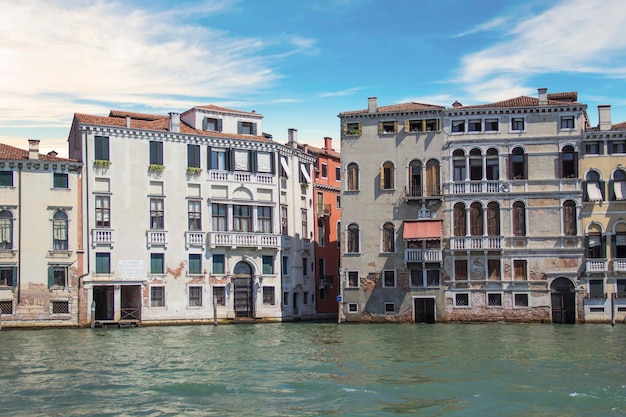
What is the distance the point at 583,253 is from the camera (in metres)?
38.6

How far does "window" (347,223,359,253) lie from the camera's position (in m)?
40.9

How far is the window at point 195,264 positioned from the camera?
40938 millimetres

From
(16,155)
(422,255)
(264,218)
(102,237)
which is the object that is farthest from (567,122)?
(16,155)

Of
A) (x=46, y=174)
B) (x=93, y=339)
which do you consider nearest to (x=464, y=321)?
(x=93, y=339)

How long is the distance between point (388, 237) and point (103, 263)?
41.5 ft

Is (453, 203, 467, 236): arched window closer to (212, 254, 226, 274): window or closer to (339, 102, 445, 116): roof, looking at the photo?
(339, 102, 445, 116): roof

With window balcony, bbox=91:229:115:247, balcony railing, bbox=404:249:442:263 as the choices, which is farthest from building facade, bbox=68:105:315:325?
balcony railing, bbox=404:249:442:263

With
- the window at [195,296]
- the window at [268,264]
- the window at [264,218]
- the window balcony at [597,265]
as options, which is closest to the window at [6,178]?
the window at [195,296]

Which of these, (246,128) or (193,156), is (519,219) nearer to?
(246,128)

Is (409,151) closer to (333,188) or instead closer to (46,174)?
(333,188)

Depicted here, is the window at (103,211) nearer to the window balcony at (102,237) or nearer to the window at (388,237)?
the window balcony at (102,237)

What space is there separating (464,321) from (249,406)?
2211cm

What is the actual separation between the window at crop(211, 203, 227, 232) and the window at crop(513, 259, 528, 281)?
1327cm

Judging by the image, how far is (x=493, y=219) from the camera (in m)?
39.6
